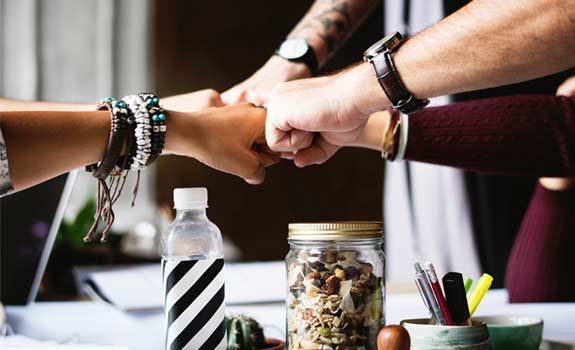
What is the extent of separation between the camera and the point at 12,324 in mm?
1083

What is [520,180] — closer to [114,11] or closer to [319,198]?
[319,198]

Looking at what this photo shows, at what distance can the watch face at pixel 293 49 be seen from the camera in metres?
1.40

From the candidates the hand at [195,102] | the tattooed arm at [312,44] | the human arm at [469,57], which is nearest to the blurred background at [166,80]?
the tattooed arm at [312,44]

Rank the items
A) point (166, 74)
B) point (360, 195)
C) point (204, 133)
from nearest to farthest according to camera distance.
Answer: point (204, 133)
point (360, 195)
point (166, 74)

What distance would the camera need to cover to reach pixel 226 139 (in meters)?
0.99

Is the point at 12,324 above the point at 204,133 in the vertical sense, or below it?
below

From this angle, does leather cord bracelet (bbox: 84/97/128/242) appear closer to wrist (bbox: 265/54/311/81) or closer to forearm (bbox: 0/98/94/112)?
forearm (bbox: 0/98/94/112)

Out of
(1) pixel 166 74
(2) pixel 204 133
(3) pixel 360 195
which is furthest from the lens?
(1) pixel 166 74

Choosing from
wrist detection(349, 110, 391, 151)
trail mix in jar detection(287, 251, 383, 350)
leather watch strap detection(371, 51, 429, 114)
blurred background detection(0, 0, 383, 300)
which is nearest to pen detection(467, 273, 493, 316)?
trail mix in jar detection(287, 251, 383, 350)

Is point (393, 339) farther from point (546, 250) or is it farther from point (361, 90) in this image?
point (546, 250)

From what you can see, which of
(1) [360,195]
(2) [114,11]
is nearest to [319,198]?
(1) [360,195]

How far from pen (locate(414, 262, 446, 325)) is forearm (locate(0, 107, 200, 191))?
379 mm

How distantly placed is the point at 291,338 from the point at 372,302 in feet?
0.30

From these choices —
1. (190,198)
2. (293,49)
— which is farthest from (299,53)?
(190,198)
